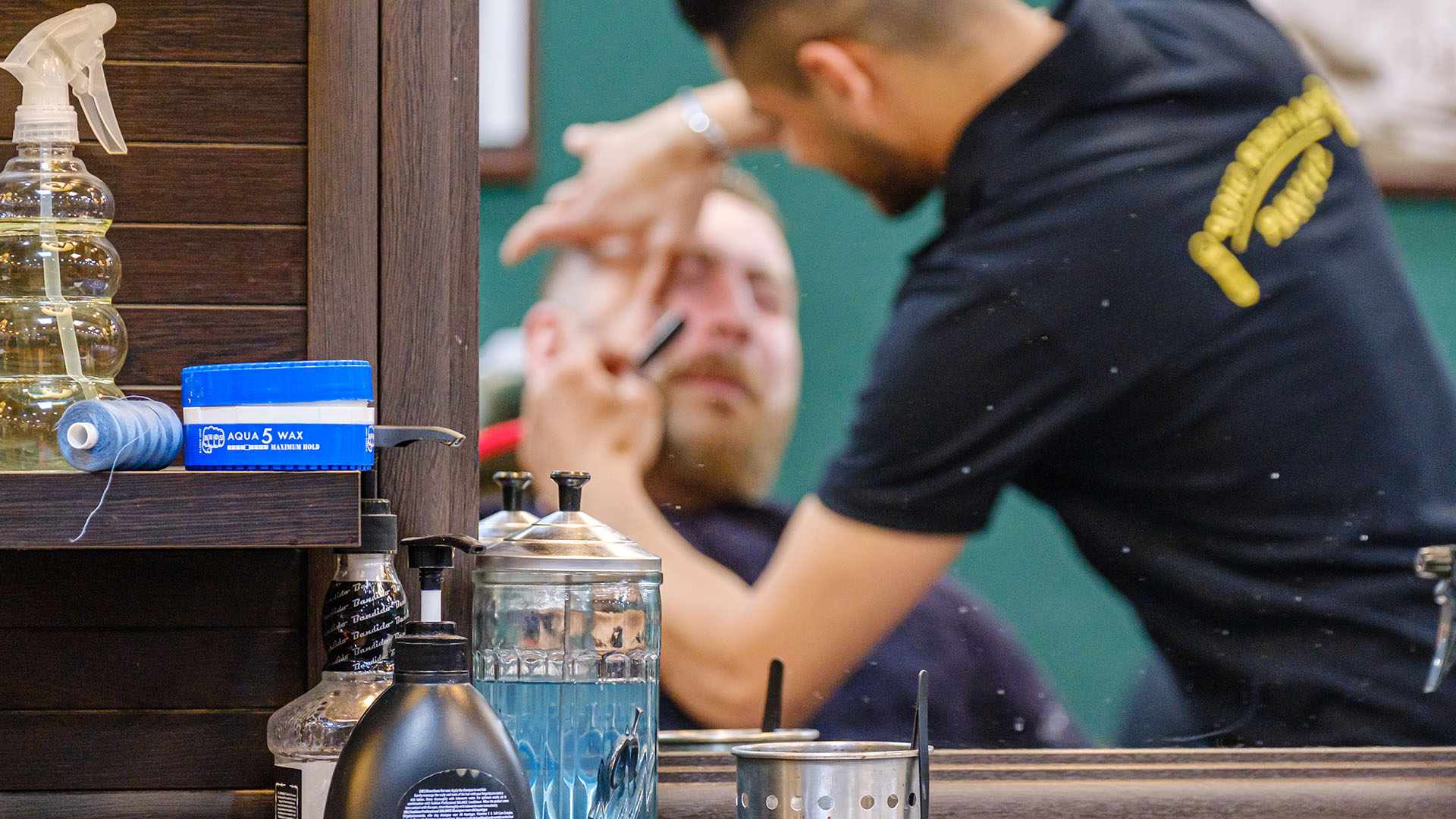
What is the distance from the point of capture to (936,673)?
133 centimetres

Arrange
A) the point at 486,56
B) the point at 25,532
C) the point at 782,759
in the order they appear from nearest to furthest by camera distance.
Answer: the point at 25,532
the point at 782,759
the point at 486,56

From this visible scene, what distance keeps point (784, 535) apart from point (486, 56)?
0.54 metres

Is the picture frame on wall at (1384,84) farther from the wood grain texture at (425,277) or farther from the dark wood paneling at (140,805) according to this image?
the dark wood paneling at (140,805)

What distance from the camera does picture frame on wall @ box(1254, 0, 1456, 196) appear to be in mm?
1403

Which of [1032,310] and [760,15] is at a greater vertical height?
[760,15]

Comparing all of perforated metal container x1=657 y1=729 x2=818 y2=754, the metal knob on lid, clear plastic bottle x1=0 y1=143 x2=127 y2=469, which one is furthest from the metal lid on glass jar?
clear plastic bottle x1=0 y1=143 x2=127 y2=469

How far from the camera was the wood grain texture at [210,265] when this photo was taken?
120cm

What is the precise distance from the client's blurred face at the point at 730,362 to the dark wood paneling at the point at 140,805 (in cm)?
46

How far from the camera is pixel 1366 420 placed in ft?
4.53

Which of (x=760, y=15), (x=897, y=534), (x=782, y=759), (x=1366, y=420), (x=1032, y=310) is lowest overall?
(x=782, y=759)

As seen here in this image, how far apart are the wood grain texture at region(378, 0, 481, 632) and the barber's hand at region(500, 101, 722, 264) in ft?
0.44

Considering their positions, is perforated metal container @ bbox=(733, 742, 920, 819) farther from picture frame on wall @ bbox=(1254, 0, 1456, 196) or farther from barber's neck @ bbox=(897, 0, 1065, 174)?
picture frame on wall @ bbox=(1254, 0, 1456, 196)

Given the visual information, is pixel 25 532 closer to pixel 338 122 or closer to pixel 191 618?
pixel 191 618

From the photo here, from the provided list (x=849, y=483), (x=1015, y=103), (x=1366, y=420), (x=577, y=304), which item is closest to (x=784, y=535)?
(x=849, y=483)
